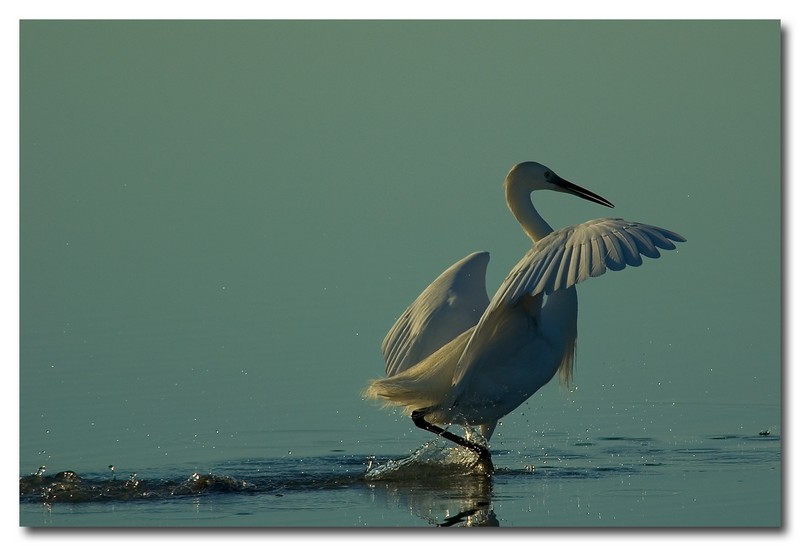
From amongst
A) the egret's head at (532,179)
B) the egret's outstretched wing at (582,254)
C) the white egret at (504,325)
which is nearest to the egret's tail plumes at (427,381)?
the white egret at (504,325)

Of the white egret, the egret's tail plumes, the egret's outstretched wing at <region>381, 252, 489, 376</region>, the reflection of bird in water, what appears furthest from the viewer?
the egret's outstretched wing at <region>381, 252, 489, 376</region>

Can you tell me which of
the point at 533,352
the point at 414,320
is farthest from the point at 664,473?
the point at 414,320

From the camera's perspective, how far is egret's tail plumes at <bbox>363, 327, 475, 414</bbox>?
7.43m

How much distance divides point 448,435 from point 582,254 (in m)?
1.38

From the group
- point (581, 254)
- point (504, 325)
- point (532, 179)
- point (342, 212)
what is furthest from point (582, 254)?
point (342, 212)

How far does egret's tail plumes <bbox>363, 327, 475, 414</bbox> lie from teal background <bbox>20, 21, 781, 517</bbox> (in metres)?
0.48

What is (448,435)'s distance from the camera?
25.4ft

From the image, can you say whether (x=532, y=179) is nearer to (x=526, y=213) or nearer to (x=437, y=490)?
(x=526, y=213)

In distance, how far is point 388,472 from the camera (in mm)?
7480

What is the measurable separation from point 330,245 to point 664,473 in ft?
8.82

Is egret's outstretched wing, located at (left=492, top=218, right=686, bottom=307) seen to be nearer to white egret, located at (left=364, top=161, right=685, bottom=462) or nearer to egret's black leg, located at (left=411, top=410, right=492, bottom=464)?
white egret, located at (left=364, top=161, right=685, bottom=462)

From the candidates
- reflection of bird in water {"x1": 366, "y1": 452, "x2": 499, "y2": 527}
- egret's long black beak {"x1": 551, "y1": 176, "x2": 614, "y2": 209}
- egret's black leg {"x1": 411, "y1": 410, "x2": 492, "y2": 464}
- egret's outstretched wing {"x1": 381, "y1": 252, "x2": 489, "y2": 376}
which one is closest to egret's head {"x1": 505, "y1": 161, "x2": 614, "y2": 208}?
egret's long black beak {"x1": 551, "y1": 176, "x2": 614, "y2": 209}

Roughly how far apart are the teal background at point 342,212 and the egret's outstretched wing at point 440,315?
1.34 feet
